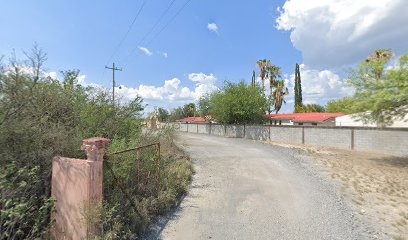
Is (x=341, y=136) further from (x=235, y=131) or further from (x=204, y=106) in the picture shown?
(x=204, y=106)

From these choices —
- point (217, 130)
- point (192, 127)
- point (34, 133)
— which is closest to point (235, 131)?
point (217, 130)

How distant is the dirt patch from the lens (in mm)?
6074

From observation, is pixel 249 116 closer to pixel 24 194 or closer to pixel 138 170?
pixel 138 170

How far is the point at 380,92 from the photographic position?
1214cm

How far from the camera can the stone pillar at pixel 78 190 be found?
180 inches

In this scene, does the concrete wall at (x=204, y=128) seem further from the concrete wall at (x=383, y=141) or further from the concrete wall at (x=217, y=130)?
the concrete wall at (x=383, y=141)

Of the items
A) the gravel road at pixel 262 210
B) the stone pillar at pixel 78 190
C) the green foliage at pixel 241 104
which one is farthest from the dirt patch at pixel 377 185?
the green foliage at pixel 241 104

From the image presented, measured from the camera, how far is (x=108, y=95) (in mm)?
9664

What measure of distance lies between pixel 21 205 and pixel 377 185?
30.9ft

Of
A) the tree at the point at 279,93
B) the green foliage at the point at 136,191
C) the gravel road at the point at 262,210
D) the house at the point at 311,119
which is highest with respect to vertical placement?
the tree at the point at 279,93

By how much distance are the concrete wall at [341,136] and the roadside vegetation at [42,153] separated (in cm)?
1238

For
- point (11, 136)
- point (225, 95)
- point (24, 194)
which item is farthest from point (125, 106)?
point (225, 95)

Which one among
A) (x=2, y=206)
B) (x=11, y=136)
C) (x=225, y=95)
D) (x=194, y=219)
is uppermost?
(x=225, y=95)

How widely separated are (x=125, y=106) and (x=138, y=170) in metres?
4.06
